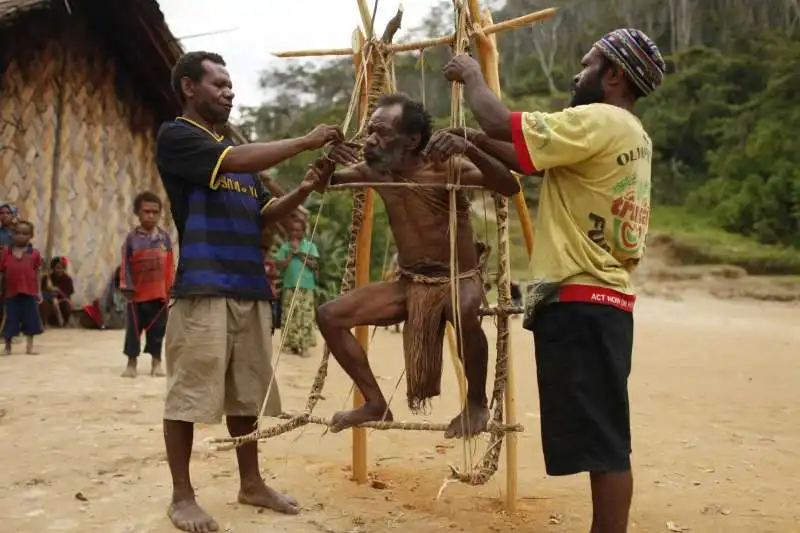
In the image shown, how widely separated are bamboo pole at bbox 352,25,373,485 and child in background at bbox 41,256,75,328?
6.32 m

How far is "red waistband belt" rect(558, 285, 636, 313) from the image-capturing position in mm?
2316

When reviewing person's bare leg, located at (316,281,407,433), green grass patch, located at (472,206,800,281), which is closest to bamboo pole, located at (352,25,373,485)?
person's bare leg, located at (316,281,407,433)

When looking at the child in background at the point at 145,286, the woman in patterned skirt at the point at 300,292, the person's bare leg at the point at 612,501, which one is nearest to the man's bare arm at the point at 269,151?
the person's bare leg at the point at 612,501

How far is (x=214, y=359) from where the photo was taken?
114 inches

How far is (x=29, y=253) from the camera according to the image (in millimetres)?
7352

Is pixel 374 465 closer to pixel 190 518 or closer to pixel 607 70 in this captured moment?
pixel 190 518

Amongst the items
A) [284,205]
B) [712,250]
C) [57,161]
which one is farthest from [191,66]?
[712,250]

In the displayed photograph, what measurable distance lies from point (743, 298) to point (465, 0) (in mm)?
14192

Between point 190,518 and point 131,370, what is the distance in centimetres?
372

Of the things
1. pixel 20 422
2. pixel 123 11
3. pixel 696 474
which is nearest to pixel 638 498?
pixel 696 474

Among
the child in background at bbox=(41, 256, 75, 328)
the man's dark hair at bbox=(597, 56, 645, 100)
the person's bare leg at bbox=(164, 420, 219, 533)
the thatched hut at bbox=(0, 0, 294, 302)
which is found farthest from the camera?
the child in background at bbox=(41, 256, 75, 328)

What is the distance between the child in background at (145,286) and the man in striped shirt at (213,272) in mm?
3447

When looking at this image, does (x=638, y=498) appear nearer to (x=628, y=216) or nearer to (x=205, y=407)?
(x=628, y=216)

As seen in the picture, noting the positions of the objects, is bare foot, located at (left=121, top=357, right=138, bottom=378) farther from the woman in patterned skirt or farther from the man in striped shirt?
the man in striped shirt
